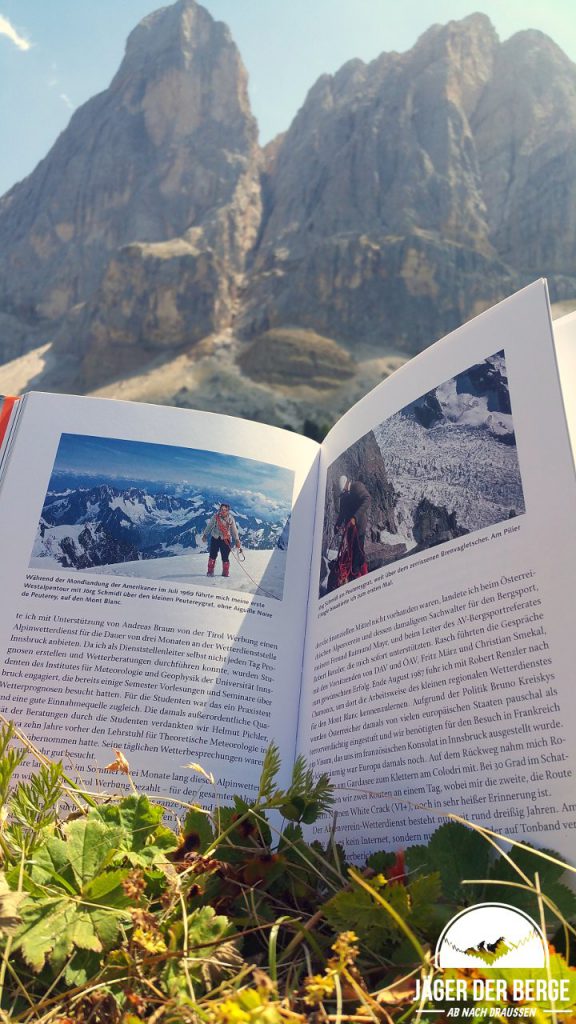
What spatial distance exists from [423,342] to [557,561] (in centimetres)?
3679

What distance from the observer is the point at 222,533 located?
1.54 m

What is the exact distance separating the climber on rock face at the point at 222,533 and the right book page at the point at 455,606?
22cm

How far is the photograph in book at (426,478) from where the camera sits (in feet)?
3.86

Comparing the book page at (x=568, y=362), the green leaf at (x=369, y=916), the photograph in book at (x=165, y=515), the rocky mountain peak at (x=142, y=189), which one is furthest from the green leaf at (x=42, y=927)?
the rocky mountain peak at (x=142, y=189)

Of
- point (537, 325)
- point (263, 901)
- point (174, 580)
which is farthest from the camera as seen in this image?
point (174, 580)

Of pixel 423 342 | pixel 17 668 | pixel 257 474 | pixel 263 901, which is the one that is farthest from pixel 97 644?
pixel 423 342

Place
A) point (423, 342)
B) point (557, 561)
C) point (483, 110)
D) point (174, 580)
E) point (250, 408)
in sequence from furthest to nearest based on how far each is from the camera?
point (483, 110)
point (423, 342)
point (250, 408)
point (174, 580)
point (557, 561)

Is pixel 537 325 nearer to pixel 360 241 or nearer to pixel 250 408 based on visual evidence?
pixel 250 408

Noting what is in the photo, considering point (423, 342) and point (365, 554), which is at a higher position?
point (423, 342)

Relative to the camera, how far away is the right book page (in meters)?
0.94

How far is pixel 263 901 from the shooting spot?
2.69 ft

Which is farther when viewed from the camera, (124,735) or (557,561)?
(124,735)
